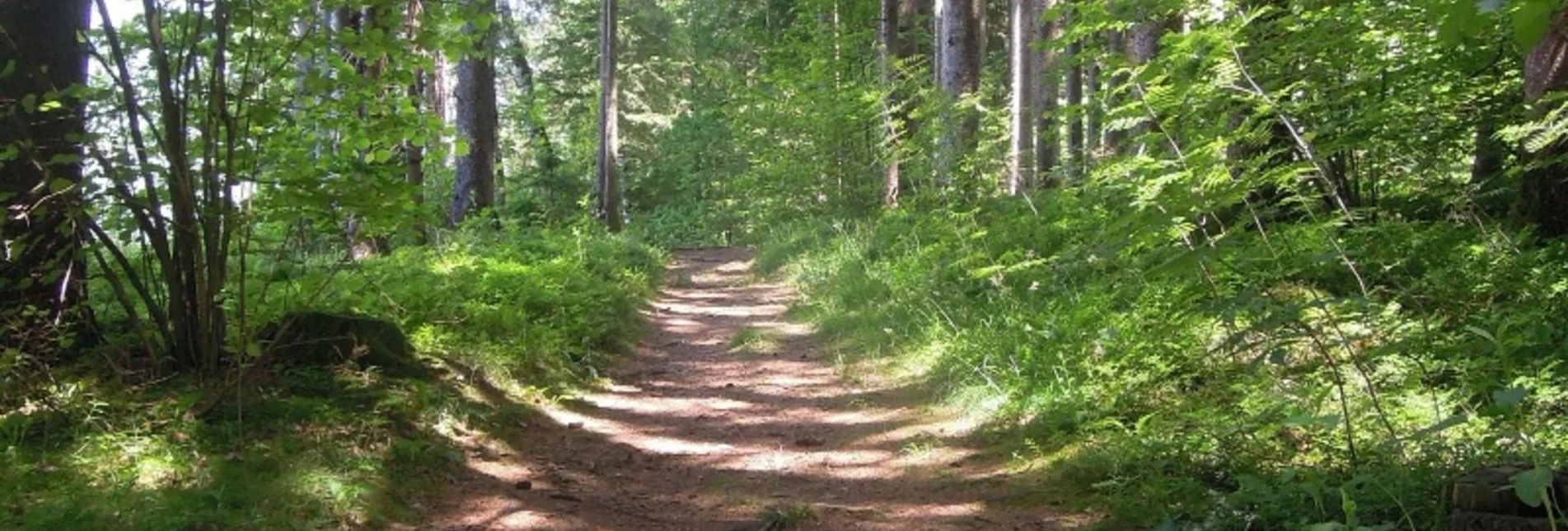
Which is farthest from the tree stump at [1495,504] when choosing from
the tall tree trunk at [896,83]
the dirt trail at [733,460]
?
the tall tree trunk at [896,83]

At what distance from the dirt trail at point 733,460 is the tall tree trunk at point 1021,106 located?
5039 millimetres

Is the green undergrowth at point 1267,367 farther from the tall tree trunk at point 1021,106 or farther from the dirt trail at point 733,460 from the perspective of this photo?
the tall tree trunk at point 1021,106

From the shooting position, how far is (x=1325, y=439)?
170 inches

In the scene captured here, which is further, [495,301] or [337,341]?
[495,301]

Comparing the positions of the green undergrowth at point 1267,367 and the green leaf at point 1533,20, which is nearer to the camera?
the green leaf at point 1533,20

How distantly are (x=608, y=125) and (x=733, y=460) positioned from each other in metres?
15.3

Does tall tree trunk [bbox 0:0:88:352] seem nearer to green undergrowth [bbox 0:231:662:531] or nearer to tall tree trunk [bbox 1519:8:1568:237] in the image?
green undergrowth [bbox 0:231:662:531]

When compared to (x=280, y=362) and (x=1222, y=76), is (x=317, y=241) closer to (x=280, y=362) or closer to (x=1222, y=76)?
(x=280, y=362)

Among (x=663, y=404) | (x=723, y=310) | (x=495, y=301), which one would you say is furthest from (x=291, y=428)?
(x=723, y=310)

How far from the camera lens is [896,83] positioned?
14.4 metres

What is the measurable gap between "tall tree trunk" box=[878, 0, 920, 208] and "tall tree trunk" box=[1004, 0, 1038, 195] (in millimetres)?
1434

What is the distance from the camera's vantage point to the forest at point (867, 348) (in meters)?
4.12

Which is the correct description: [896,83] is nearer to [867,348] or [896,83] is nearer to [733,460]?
[867,348]

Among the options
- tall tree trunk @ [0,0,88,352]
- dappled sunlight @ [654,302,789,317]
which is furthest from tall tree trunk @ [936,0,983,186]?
tall tree trunk @ [0,0,88,352]
